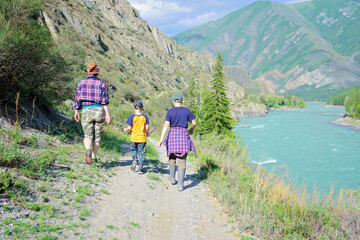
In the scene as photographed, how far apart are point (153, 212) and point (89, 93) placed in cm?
314

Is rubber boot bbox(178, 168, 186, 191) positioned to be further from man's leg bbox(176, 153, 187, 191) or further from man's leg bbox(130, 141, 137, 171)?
man's leg bbox(130, 141, 137, 171)

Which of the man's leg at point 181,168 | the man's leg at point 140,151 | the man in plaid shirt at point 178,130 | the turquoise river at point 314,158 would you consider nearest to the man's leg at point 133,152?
the man's leg at point 140,151

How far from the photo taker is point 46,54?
269 inches

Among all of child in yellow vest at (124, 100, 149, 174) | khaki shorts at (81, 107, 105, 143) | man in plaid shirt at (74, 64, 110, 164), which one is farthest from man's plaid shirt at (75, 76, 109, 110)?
child in yellow vest at (124, 100, 149, 174)

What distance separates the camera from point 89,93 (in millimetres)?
5184

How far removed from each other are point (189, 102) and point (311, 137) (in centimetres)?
2533

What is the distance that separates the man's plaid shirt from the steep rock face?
5.38 meters

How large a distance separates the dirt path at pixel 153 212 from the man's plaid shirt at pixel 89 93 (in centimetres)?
201

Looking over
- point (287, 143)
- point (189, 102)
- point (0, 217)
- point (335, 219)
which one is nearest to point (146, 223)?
point (0, 217)

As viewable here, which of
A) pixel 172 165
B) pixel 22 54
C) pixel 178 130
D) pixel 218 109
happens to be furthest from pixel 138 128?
pixel 218 109

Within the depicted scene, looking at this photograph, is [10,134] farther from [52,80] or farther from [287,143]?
[287,143]

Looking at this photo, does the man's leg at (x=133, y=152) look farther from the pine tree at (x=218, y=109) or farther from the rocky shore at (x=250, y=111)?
the rocky shore at (x=250, y=111)

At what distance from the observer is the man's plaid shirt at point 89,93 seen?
5.18m

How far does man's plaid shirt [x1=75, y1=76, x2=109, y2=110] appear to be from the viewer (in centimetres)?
518
